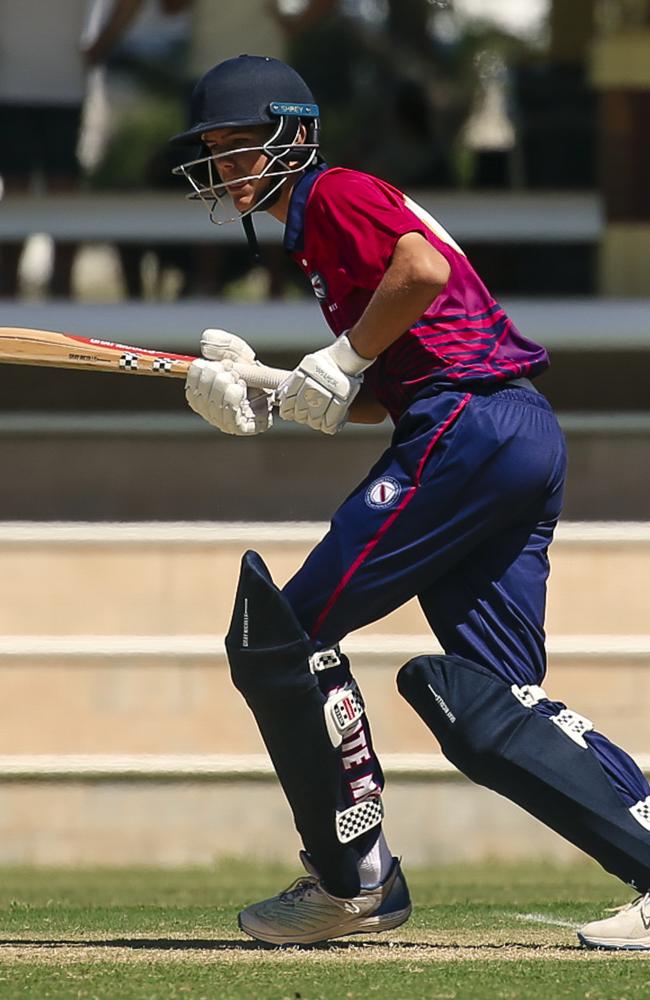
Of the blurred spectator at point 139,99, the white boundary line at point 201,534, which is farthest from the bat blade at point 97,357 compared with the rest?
the blurred spectator at point 139,99

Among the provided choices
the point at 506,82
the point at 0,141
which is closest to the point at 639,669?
the point at 506,82

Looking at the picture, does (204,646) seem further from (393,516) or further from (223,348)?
(393,516)

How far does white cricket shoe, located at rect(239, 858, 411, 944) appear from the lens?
3678mm

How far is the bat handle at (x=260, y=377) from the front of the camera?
145 inches

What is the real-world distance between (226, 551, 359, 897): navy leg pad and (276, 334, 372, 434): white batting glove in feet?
0.96

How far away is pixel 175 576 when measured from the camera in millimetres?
5516

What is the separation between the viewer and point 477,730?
3.50m

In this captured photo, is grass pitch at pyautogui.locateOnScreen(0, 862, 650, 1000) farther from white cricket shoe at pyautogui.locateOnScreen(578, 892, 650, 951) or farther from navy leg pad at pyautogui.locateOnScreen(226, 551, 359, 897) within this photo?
navy leg pad at pyautogui.locateOnScreen(226, 551, 359, 897)

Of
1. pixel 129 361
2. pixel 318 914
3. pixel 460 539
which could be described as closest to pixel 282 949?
pixel 318 914

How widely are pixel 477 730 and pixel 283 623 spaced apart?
15.4 inches

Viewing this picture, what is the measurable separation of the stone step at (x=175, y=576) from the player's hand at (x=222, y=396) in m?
1.82

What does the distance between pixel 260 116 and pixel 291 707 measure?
107 centimetres

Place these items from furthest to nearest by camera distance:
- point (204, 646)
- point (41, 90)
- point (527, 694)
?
point (41, 90) < point (204, 646) < point (527, 694)

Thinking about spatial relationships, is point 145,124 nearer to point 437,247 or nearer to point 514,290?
point 514,290
